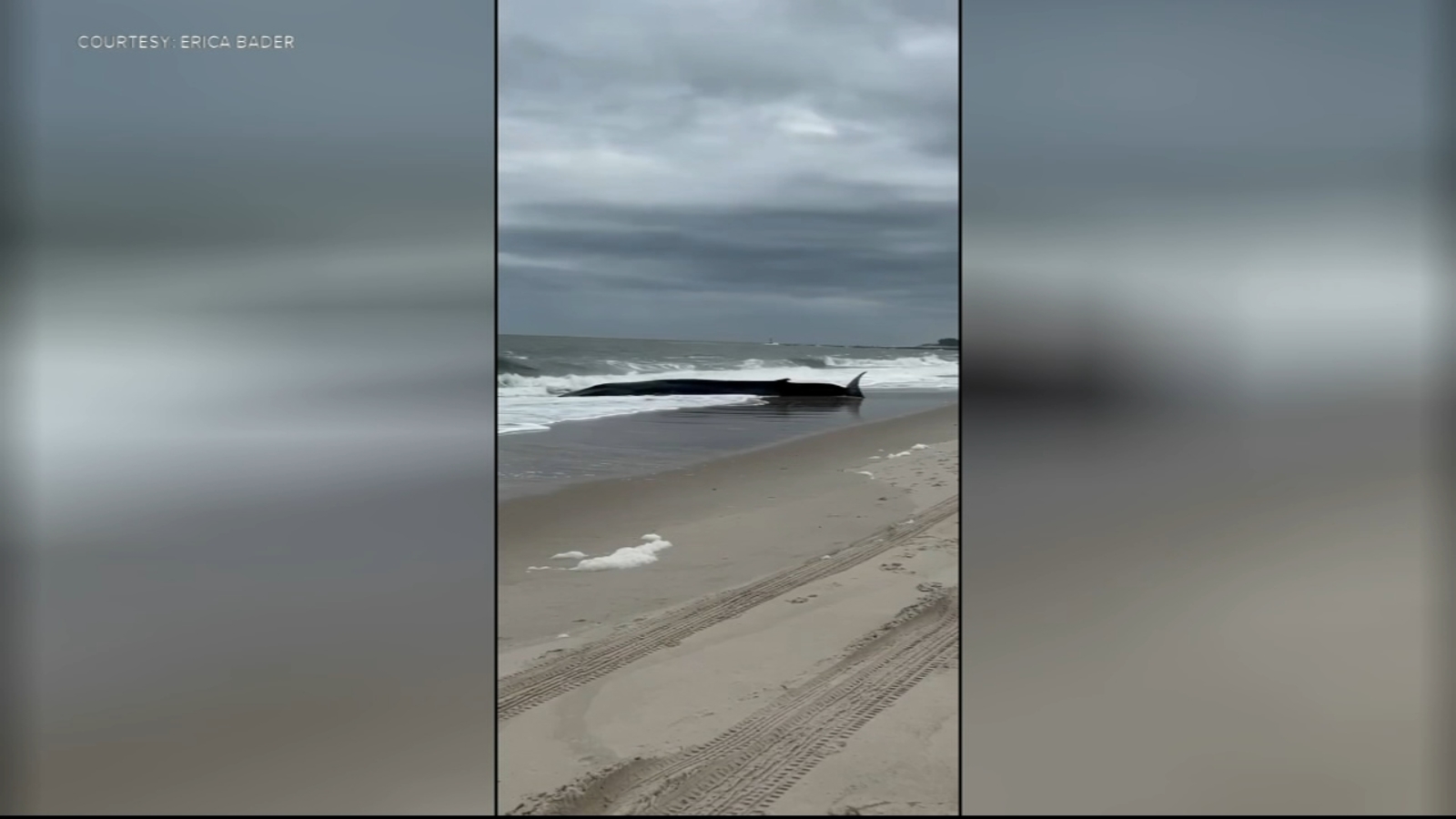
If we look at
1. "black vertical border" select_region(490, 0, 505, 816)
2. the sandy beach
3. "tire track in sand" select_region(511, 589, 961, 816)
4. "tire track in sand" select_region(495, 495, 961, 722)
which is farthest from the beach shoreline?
"black vertical border" select_region(490, 0, 505, 816)

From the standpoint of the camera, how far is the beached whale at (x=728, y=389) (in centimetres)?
966

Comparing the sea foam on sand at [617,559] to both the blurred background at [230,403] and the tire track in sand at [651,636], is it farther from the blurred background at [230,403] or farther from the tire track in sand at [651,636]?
the blurred background at [230,403]

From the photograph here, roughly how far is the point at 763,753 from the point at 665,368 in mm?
8484

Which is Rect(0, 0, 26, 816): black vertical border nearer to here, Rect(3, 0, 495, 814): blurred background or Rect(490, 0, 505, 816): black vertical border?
Rect(3, 0, 495, 814): blurred background

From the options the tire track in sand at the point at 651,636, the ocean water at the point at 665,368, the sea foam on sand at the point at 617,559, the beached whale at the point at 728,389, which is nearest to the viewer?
the tire track in sand at the point at 651,636

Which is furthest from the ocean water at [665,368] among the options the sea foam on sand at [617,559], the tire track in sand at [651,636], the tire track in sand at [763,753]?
the tire track in sand at [763,753]

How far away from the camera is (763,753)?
2.26 meters

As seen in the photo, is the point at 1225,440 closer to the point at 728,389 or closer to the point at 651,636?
the point at 651,636

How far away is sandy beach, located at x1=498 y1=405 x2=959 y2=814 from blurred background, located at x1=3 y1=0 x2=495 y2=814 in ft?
2.16

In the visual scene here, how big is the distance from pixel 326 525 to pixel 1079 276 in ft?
4.42

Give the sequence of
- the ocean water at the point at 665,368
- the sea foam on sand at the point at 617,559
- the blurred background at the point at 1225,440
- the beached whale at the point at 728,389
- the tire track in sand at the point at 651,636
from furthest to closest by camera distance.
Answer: the beached whale at the point at 728,389 → the ocean water at the point at 665,368 → the sea foam on sand at the point at 617,559 → the tire track in sand at the point at 651,636 → the blurred background at the point at 1225,440

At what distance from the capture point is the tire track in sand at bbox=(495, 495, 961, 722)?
8.81 ft

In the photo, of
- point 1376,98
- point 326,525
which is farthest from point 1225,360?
point 326,525

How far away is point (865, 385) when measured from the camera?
1031 cm
